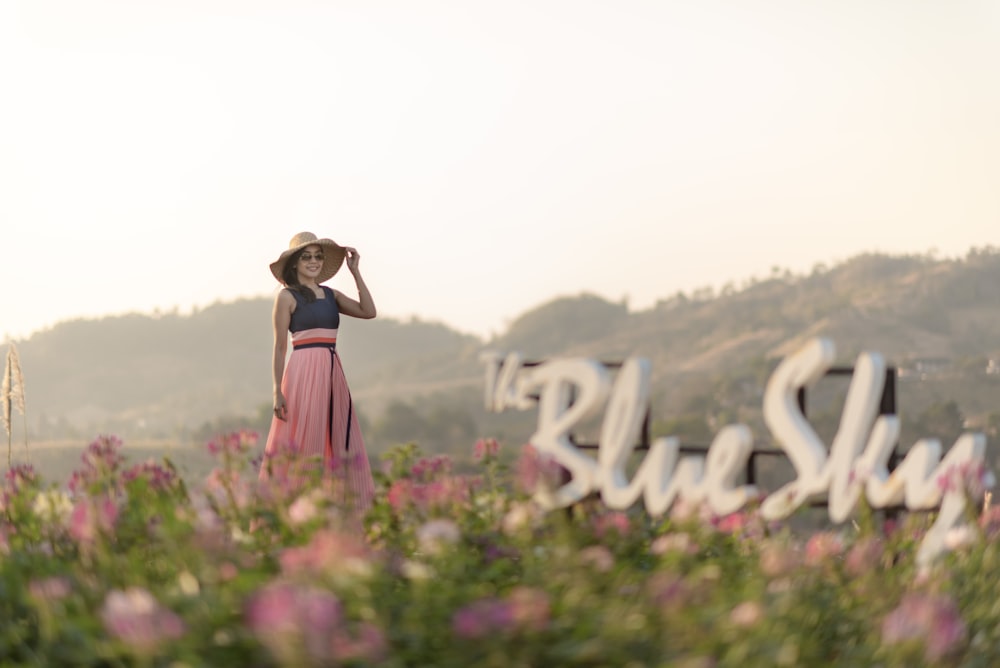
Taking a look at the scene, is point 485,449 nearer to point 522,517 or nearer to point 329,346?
point 329,346

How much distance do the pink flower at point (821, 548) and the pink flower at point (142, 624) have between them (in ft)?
8.63

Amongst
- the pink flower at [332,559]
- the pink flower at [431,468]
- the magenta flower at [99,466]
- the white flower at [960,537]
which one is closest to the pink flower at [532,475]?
the pink flower at [431,468]

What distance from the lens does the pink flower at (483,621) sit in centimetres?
376

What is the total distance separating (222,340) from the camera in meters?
68.5

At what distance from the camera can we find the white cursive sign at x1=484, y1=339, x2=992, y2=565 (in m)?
5.82

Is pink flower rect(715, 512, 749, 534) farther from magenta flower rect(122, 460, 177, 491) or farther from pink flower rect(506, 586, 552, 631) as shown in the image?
magenta flower rect(122, 460, 177, 491)

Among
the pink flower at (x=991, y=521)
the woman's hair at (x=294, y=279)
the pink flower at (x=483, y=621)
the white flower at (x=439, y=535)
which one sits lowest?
the pink flower at (x=991, y=521)

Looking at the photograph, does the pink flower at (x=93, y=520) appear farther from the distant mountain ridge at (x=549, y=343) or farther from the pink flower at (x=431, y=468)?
the distant mountain ridge at (x=549, y=343)

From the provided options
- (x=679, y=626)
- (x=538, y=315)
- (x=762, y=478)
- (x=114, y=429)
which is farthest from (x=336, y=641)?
(x=538, y=315)

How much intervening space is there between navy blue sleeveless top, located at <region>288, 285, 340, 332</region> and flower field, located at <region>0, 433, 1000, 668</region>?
57.0 inches

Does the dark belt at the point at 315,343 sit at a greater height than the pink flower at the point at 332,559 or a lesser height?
greater

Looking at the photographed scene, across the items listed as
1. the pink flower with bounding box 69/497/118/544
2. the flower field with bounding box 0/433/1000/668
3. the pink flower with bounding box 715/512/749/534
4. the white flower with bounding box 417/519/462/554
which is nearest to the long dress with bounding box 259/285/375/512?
the flower field with bounding box 0/433/1000/668

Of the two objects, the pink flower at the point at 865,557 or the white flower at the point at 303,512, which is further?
the white flower at the point at 303,512

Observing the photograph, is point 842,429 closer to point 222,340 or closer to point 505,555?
point 505,555
